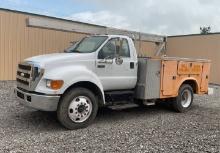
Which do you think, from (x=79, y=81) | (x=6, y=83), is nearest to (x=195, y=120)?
(x=79, y=81)

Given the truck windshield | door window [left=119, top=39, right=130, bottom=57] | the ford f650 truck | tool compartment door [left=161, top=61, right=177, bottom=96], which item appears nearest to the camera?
the ford f650 truck

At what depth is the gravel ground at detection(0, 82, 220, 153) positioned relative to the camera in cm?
582

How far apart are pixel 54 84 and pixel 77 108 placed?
813 millimetres

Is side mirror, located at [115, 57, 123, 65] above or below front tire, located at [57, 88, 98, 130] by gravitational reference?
above

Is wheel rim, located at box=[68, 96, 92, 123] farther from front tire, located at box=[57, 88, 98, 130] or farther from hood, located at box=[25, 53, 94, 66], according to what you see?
hood, located at box=[25, 53, 94, 66]

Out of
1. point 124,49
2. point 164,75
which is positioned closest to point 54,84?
point 124,49

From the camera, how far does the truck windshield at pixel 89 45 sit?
782 cm

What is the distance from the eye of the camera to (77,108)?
712 centimetres

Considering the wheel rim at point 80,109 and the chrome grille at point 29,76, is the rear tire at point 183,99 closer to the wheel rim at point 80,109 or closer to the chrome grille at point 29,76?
the wheel rim at point 80,109

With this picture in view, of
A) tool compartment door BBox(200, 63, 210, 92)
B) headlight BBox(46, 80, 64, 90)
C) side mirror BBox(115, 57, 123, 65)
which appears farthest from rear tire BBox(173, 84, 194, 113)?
headlight BBox(46, 80, 64, 90)

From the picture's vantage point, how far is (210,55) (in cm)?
1945

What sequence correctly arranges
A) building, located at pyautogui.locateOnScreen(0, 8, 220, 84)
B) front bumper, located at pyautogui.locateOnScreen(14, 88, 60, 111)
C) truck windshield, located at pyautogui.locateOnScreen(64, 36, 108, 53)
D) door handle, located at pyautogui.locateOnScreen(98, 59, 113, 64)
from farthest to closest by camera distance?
1. building, located at pyautogui.locateOnScreen(0, 8, 220, 84)
2. truck windshield, located at pyautogui.locateOnScreen(64, 36, 108, 53)
3. door handle, located at pyautogui.locateOnScreen(98, 59, 113, 64)
4. front bumper, located at pyautogui.locateOnScreen(14, 88, 60, 111)

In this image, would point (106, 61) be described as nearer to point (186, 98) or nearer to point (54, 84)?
point (54, 84)

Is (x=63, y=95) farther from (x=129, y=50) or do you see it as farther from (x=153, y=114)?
(x=153, y=114)
